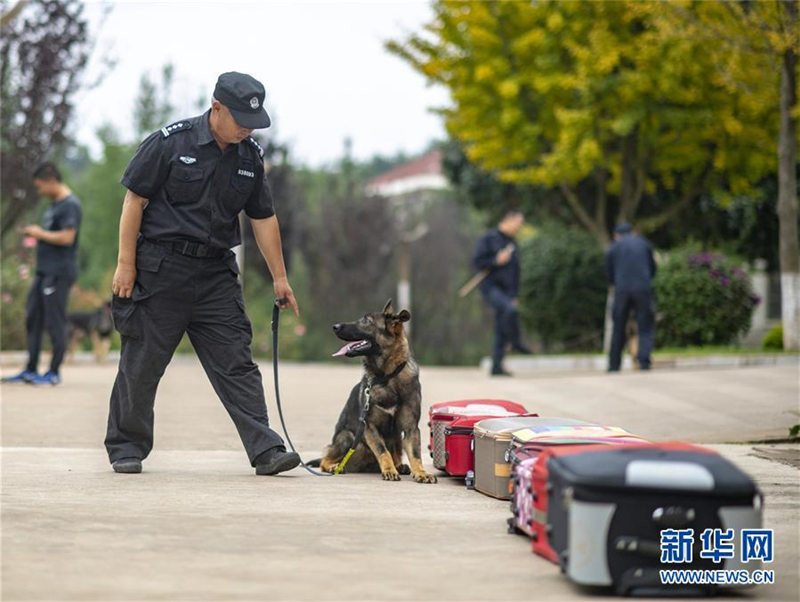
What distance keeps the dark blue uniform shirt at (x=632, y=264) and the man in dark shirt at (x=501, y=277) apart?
4.59 ft

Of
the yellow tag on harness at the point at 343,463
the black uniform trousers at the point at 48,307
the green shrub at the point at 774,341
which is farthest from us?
the green shrub at the point at 774,341

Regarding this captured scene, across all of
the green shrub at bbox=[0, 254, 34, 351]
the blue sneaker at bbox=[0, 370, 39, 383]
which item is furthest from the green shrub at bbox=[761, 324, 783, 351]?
the green shrub at bbox=[0, 254, 34, 351]

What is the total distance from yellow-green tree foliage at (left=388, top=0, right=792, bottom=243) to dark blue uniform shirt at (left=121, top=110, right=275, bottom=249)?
48.1ft

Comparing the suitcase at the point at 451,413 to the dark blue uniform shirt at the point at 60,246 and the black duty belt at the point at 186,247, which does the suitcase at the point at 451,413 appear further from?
the dark blue uniform shirt at the point at 60,246

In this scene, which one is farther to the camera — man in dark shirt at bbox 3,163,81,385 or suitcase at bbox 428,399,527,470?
man in dark shirt at bbox 3,163,81,385

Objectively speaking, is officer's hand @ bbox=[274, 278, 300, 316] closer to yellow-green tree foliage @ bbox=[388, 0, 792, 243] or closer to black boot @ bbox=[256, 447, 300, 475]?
black boot @ bbox=[256, 447, 300, 475]

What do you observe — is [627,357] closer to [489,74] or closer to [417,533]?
[489,74]

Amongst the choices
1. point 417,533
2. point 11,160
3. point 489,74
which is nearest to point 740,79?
point 489,74

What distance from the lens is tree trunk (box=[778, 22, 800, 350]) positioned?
19.0 meters

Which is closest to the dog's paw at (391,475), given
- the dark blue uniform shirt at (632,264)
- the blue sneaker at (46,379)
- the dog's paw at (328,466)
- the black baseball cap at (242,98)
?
the dog's paw at (328,466)

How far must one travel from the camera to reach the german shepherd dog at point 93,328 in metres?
21.9

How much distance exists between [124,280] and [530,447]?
252 centimetres

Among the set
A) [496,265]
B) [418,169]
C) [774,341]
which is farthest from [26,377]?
[418,169]

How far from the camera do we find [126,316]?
746 centimetres
